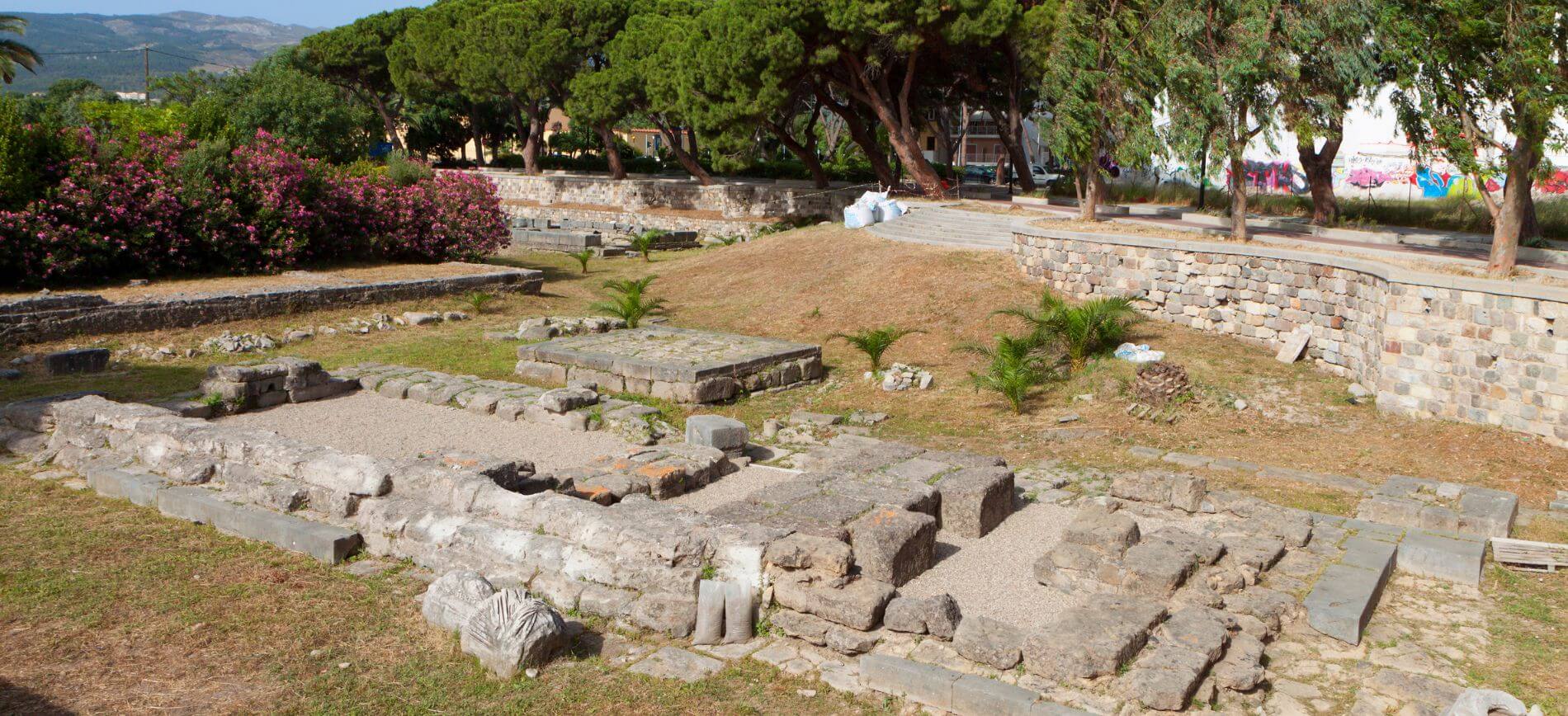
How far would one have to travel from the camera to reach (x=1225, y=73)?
664 inches

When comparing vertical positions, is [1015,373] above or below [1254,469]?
above

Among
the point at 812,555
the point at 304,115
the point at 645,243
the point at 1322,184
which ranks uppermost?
the point at 304,115

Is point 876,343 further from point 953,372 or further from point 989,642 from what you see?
point 989,642

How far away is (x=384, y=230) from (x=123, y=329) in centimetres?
670

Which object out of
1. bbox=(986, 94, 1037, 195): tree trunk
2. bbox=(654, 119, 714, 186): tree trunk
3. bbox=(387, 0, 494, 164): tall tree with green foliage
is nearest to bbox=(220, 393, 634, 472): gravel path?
bbox=(986, 94, 1037, 195): tree trunk

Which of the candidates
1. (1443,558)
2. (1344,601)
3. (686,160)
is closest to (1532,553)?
(1443,558)

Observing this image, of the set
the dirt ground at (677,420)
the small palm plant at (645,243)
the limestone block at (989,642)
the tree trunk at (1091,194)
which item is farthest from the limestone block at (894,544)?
the small palm plant at (645,243)

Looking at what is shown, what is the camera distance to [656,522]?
282 inches

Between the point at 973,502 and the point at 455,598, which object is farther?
the point at 973,502

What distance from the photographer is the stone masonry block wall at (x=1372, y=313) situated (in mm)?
11203

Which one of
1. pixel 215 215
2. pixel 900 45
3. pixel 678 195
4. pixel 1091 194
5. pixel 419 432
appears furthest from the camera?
pixel 678 195

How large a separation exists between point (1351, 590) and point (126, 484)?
8.89 metres

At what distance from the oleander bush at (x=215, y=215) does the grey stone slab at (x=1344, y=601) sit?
57.8 feet

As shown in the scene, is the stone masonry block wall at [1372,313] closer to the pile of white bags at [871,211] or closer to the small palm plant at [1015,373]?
the small palm plant at [1015,373]
